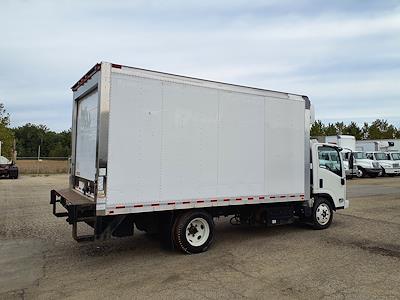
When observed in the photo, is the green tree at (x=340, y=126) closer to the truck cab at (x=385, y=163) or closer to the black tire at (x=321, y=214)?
the truck cab at (x=385, y=163)

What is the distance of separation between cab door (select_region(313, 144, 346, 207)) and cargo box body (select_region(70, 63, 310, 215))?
22.3 inches

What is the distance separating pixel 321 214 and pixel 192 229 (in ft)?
12.1

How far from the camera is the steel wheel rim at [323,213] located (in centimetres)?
875

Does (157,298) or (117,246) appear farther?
(117,246)

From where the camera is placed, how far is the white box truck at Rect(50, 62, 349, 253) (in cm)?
582

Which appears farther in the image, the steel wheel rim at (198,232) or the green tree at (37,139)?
the green tree at (37,139)

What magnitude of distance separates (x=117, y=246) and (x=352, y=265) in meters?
4.39

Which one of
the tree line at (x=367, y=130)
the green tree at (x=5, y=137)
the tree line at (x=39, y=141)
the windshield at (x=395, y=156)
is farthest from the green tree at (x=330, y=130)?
the tree line at (x=39, y=141)

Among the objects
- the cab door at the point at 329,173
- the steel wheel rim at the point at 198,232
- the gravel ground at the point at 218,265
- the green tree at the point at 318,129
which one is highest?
the green tree at the point at 318,129

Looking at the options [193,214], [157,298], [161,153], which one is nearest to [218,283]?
[157,298]

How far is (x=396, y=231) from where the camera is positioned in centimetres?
866

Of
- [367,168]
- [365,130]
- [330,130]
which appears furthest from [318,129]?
[367,168]

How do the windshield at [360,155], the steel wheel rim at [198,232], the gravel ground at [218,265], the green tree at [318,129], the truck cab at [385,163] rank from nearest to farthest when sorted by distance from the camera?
1. the gravel ground at [218,265]
2. the steel wheel rim at [198,232]
3. the truck cab at [385,163]
4. the windshield at [360,155]
5. the green tree at [318,129]

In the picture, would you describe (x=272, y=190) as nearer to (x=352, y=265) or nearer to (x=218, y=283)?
(x=352, y=265)
